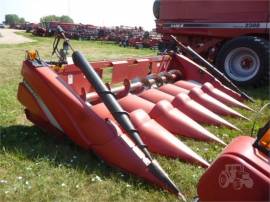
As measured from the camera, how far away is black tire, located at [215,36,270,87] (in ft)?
25.3

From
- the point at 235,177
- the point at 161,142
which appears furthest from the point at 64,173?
the point at 235,177

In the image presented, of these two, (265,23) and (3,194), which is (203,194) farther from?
(265,23)

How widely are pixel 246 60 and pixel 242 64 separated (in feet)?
0.43

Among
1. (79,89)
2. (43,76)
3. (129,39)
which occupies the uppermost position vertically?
(43,76)

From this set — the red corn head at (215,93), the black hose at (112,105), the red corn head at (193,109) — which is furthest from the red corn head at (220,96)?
the black hose at (112,105)

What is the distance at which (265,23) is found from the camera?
8141 mm

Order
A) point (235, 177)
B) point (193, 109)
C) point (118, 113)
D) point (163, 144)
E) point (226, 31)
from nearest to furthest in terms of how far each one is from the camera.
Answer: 1. point (235, 177)
2. point (118, 113)
3. point (163, 144)
4. point (193, 109)
5. point (226, 31)

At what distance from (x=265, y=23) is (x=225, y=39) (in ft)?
3.26

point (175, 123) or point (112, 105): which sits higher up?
point (112, 105)

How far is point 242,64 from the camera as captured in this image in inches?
324

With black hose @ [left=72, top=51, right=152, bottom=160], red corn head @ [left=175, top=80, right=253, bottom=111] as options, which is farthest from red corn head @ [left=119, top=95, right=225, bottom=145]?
red corn head @ [left=175, top=80, right=253, bottom=111]

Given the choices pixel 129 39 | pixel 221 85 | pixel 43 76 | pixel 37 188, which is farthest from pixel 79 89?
Result: pixel 129 39

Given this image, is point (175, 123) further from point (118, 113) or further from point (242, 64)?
point (242, 64)

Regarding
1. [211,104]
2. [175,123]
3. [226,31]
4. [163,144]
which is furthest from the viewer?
[226,31]
